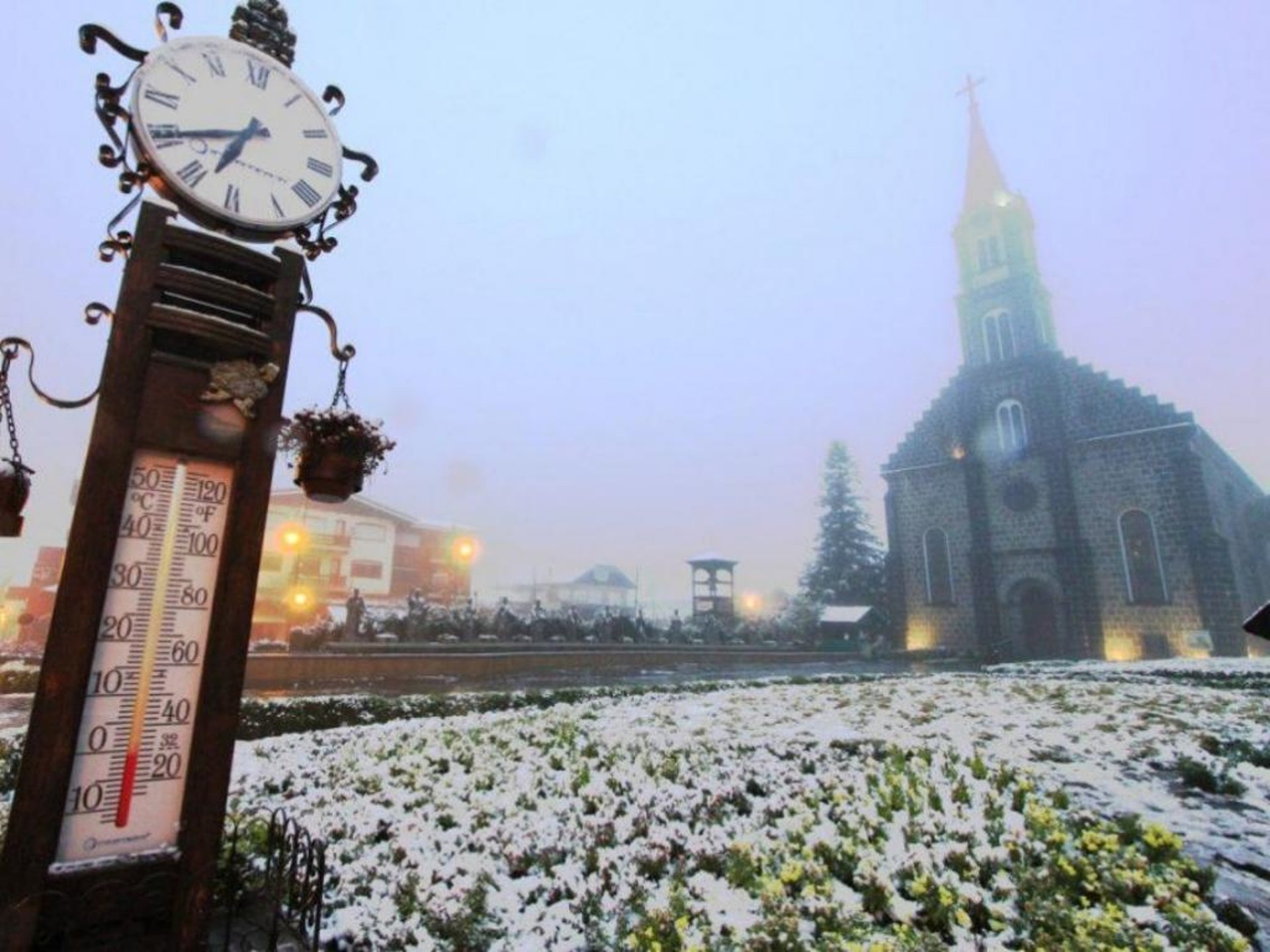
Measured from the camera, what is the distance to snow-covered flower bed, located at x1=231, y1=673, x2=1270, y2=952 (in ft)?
12.7

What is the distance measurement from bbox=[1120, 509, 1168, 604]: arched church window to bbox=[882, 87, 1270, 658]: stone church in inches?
2.2

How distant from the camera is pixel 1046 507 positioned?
2842cm

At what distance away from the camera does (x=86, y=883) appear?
238 centimetres

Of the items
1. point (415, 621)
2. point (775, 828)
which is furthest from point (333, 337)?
point (415, 621)

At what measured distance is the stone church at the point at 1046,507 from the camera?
25.1 m

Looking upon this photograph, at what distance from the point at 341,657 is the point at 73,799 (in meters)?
13.0

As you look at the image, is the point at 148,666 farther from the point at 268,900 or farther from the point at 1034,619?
the point at 1034,619

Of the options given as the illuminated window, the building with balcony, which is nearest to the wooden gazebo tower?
the building with balcony

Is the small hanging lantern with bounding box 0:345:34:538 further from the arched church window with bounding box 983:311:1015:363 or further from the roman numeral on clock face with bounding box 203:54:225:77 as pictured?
the arched church window with bounding box 983:311:1015:363

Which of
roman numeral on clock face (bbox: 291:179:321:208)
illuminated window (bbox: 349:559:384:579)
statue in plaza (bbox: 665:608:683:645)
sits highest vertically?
illuminated window (bbox: 349:559:384:579)

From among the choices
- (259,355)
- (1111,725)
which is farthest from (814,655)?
(259,355)

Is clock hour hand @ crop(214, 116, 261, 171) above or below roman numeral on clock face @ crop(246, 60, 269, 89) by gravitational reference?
below

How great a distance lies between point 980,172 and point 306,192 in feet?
145

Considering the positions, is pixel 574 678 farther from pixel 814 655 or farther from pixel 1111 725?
pixel 814 655
